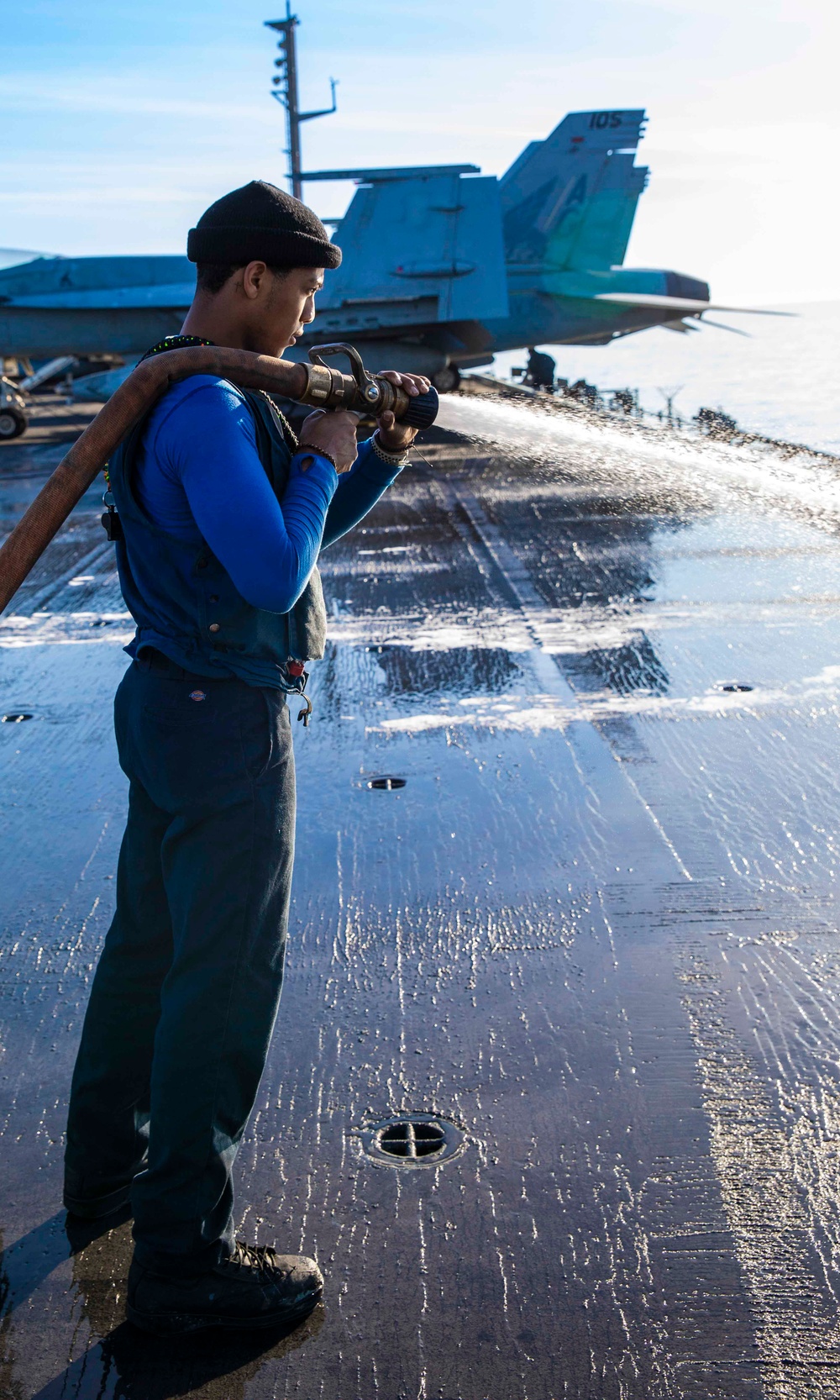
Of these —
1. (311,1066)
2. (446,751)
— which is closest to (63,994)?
(311,1066)

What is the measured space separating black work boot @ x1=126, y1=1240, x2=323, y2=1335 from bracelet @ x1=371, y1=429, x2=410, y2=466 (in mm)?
1464

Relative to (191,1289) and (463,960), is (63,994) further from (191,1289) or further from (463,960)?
(191,1289)

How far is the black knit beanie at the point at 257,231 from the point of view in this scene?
1.97 metres

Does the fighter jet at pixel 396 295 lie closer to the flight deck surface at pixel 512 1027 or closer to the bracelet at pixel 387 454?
the flight deck surface at pixel 512 1027

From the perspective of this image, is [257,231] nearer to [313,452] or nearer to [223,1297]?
[313,452]

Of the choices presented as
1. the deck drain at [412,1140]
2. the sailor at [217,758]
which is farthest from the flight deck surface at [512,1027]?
the sailor at [217,758]

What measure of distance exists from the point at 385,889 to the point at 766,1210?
164cm

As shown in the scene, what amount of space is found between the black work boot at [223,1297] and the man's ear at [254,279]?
1.62 metres

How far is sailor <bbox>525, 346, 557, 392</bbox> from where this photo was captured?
33438 mm

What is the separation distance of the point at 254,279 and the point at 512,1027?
5.80ft

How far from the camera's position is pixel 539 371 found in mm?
33688

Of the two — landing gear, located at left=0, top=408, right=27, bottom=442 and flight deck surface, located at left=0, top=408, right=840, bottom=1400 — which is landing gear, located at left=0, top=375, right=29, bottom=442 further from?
flight deck surface, located at left=0, top=408, right=840, bottom=1400

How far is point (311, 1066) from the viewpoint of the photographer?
274cm

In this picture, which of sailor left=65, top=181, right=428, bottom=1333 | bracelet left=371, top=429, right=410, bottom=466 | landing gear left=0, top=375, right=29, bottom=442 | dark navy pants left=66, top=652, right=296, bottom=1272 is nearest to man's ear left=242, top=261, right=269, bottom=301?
sailor left=65, top=181, right=428, bottom=1333
